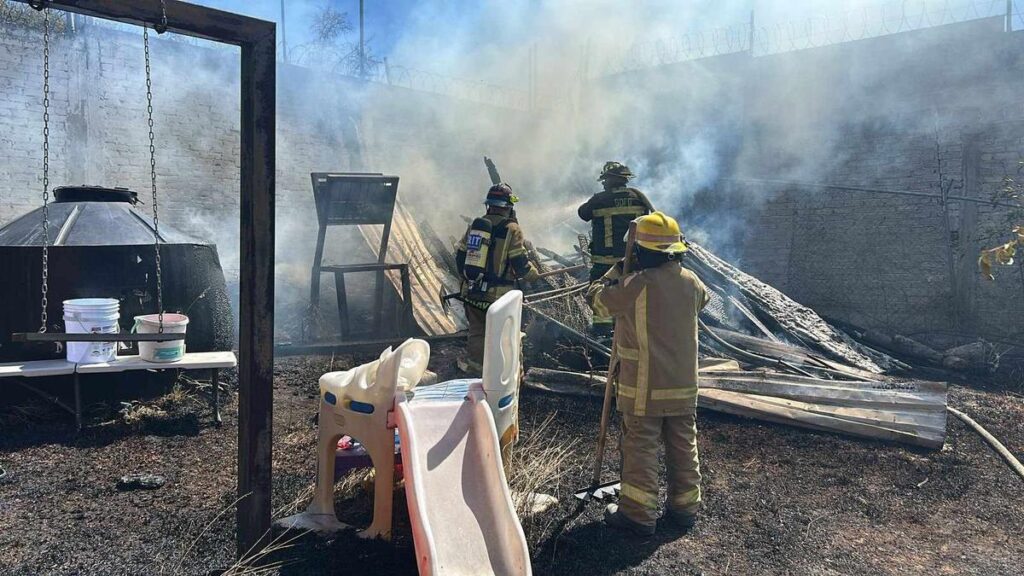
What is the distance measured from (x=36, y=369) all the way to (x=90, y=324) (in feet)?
1.70

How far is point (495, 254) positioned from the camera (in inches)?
263

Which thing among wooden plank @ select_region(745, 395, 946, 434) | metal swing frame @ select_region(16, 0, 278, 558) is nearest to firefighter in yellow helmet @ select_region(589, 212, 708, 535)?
metal swing frame @ select_region(16, 0, 278, 558)

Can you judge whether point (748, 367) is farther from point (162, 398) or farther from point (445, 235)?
point (445, 235)

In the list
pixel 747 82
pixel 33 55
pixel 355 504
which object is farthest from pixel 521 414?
pixel 747 82

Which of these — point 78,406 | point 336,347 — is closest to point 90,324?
point 78,406

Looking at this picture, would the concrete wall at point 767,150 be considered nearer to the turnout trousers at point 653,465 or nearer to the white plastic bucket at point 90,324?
the white plastic bucket at point 90,324

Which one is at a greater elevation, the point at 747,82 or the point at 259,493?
the point at 747,82

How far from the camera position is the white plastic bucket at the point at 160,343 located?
206 inches

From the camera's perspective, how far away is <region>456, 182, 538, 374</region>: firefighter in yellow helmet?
261 inches

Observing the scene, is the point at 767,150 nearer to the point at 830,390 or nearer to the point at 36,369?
the point at 830,390

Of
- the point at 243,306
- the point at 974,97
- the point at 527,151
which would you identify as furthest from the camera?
the point at 527,151

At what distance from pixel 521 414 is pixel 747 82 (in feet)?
35.8

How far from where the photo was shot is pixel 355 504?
3.94 m

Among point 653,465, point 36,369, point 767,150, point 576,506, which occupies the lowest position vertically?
point 576,506
